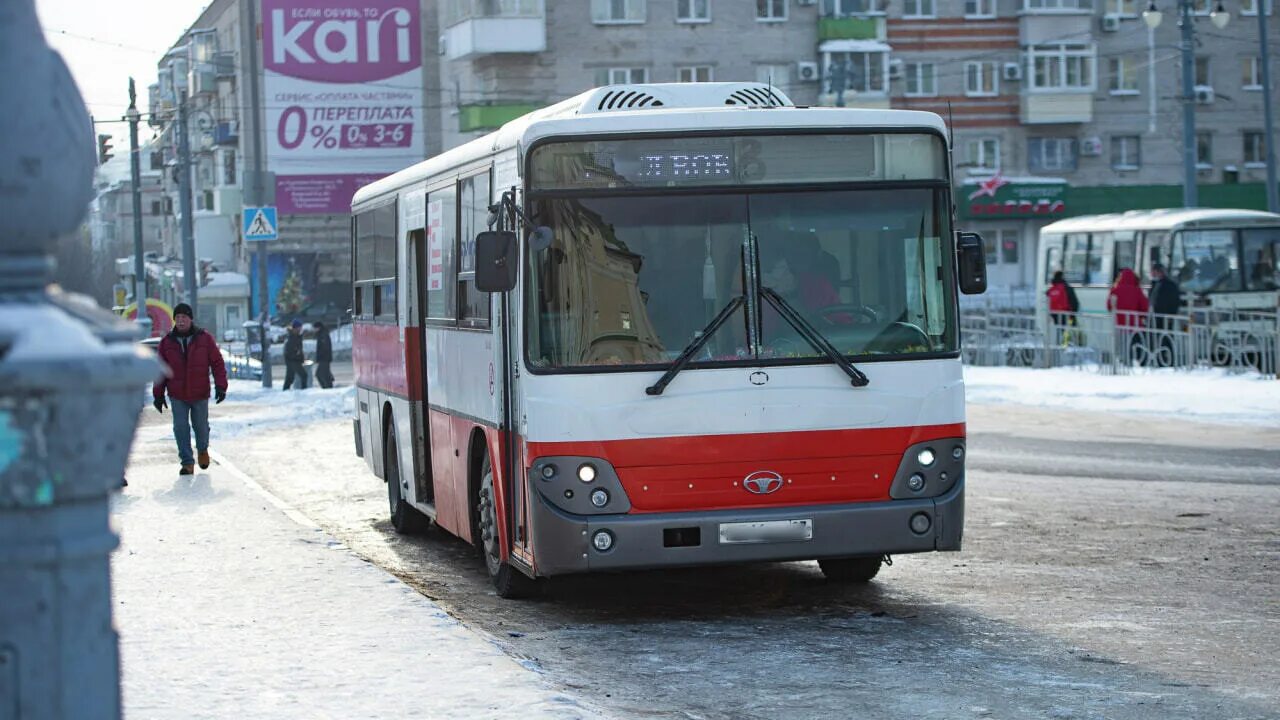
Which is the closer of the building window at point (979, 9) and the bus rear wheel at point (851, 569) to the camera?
the bus rear wheel at point (851, 569)

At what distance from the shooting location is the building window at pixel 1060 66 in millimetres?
67250

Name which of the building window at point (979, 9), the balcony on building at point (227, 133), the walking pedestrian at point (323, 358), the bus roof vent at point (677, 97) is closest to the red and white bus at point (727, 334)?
the bus roof vent at point (677, 97)

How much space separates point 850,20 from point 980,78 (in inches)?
214

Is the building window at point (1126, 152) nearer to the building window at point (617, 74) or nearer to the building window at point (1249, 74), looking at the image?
the building window at point (1249, 74)

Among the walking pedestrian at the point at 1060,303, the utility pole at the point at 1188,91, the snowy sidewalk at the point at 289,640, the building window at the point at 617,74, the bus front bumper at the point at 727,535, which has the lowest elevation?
the snowy sidewalk at the point at 289,640

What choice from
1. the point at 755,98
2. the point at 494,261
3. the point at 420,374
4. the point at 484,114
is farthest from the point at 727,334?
the point at 484,114

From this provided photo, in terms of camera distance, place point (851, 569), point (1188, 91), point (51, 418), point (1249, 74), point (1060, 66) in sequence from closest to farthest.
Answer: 1. point (51, 418)
2. point (851, 569)
3. point (1188, 91)
4. point (1060, 66)
5. point (1249, 74)

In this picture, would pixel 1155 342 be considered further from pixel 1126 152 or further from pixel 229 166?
pixel 229 166

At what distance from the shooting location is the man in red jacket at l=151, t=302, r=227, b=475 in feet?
59.8

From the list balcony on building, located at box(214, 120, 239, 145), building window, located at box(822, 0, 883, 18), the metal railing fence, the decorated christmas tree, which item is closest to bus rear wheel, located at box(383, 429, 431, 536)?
the metal railing fence

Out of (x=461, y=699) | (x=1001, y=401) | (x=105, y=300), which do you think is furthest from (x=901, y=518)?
(x=105, y=300)

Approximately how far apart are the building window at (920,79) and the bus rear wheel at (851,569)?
2286 inches

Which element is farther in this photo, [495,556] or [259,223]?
[259,223]

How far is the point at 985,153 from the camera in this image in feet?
223
